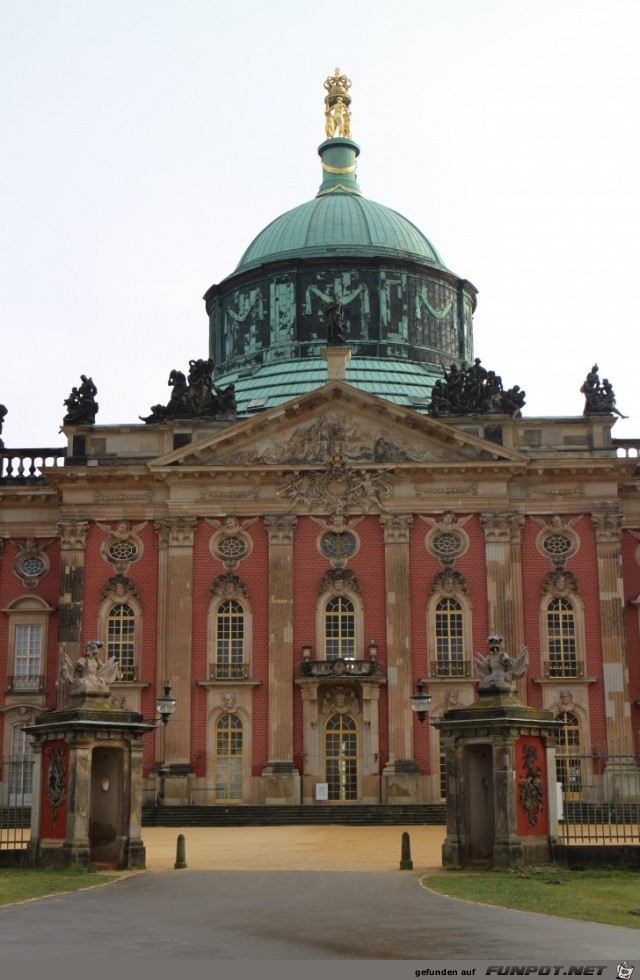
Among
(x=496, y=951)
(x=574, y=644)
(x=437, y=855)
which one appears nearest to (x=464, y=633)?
(x=574, y=644)

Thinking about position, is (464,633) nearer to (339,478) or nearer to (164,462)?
(339,478)

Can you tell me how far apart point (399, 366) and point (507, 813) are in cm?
3571

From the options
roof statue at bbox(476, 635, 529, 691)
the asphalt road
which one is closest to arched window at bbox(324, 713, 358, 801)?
roof statue at bbox(476, 635, 529, 691)

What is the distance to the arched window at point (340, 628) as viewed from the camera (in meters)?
52.1

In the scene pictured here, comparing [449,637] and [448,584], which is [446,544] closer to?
[448,584]

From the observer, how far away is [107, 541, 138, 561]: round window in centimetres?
5347

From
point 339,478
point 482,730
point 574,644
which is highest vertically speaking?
point 339,478

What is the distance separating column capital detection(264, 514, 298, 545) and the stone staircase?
31.8ft

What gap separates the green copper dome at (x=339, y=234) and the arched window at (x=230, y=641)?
731 inches

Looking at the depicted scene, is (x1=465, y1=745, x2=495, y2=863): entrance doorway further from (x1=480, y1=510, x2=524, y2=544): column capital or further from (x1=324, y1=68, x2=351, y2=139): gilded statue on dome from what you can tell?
(x1=324, y1=68, x2=351, y2=139): gilded statue on dome

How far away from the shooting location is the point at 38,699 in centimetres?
5328

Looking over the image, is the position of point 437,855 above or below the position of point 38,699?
below

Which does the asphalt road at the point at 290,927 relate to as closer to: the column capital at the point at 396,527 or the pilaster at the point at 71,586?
the pilaster at the point at 71,586

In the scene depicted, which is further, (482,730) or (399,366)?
(399,366)
